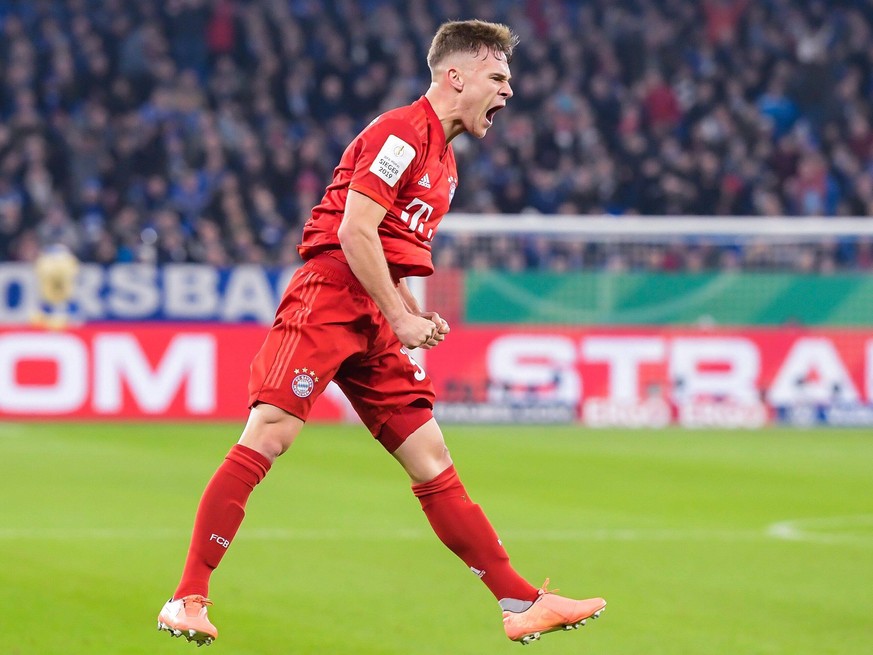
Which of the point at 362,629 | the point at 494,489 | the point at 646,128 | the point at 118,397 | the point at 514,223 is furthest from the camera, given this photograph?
the point at 646,128

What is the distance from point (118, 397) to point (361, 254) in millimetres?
11397

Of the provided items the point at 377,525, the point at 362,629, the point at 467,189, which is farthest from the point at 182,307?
the point at 362,629

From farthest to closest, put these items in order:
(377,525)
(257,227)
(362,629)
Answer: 1. (257,227)
2. (377,525)
3. (362,629)

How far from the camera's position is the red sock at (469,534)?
4.97m

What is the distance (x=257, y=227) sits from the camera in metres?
18.5

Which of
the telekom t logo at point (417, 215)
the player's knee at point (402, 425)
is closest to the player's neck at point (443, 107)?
the telekom t logo at point (417, 215)

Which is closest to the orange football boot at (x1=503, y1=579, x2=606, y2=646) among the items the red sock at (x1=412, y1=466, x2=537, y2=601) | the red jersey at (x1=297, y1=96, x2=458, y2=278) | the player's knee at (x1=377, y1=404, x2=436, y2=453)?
the red sock at (x1=412, y1=466, x2=537, y2=601)

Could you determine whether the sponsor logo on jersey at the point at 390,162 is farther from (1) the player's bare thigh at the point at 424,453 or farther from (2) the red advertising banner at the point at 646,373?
(2) the red advertising banner at the point at 646,373

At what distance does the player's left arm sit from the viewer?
4898mm

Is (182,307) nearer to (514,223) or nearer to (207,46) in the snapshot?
(514,223)

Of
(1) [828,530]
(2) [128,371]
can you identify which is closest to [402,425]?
(1) [828,530]

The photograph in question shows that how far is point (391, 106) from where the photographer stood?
821 inches

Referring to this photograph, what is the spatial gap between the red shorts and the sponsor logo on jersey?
0.36 m

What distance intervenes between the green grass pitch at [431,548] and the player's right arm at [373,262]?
1201 millimetres
